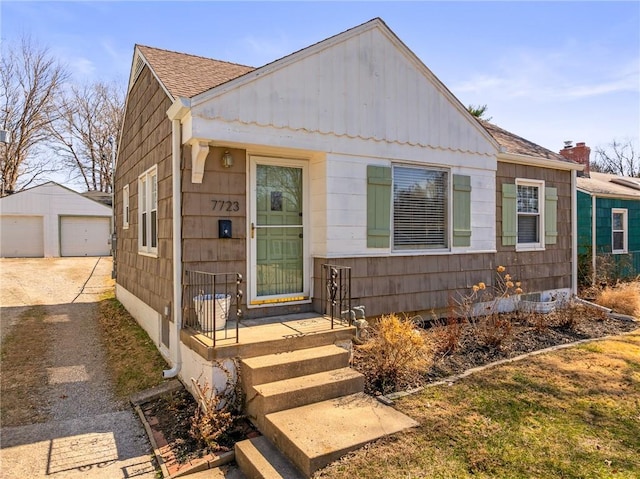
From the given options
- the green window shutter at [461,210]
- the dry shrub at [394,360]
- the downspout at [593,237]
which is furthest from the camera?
the downspout at [593,237]

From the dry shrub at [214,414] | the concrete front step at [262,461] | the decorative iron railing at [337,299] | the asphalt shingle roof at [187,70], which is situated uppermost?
the asphalt shingle roof at [187,70]

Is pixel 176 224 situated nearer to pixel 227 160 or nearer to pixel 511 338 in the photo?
pixel 227 160

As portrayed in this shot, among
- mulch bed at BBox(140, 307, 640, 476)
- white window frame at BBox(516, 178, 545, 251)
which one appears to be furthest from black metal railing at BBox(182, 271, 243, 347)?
white window frame at BBox(516, 178, 545, 251)

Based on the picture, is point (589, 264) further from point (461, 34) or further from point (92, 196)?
point (92, 196)

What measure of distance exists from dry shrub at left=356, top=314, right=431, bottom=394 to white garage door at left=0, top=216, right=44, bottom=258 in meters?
20.2

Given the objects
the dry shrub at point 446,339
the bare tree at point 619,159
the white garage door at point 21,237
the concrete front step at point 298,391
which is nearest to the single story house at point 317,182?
the dry shrub at point 446,339

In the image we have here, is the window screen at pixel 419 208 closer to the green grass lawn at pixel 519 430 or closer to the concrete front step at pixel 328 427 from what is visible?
the green grass lawn at pixel 519 430

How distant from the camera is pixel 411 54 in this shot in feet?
19.6

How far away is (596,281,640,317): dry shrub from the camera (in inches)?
300

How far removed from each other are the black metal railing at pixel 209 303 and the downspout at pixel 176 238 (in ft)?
0.25

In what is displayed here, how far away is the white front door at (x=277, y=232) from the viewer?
5.20 meters

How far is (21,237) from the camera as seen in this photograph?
742 inches

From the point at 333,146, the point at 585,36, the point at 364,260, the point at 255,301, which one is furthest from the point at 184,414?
the point at 585,36

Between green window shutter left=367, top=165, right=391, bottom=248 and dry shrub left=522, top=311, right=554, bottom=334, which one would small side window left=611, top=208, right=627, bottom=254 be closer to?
dry shrub left=522, top=311, right=554, bottom=334
